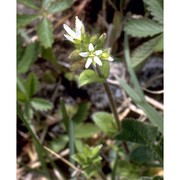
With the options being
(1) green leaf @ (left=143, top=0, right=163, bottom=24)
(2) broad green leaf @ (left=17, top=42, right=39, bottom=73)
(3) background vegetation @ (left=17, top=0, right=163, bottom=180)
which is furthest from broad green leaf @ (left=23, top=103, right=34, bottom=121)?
(1) green leaf @ (left=143, top=0, right=163, bottom=24)

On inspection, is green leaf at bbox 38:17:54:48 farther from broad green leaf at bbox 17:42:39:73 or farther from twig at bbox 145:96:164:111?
twig at bbox 145:96:164:111

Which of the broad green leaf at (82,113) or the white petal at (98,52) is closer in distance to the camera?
the white petal at (98,52)

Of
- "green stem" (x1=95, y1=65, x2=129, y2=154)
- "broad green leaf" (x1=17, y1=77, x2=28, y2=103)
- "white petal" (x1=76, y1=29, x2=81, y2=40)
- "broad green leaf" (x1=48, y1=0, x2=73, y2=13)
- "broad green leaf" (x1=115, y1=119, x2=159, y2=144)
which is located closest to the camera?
"white petal" (x1=76, y1=29, x2=81, y2=40)

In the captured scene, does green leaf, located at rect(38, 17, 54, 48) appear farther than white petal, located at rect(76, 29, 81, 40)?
Yes

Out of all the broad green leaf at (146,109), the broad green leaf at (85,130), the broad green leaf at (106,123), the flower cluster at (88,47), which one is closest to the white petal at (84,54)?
the flower cluster at (88,47)

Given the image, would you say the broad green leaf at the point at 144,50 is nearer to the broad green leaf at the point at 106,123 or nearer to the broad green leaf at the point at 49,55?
the broad green leaf at the point at 106,123
